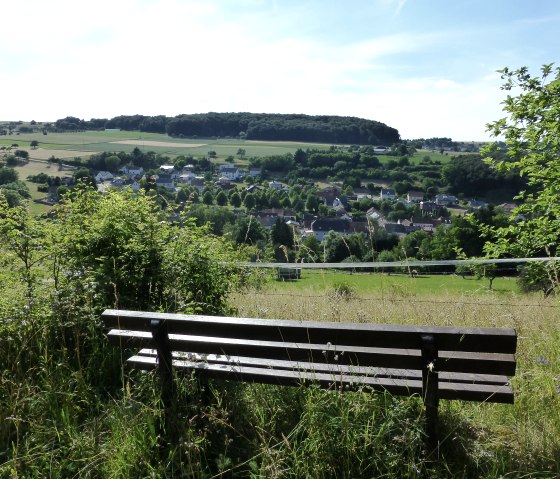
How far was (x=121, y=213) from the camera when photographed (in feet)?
14.5

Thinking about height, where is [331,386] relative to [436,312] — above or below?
above

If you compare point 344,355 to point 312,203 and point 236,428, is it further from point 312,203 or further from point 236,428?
point 312,203

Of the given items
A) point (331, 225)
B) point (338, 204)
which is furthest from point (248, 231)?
point (338, 204)

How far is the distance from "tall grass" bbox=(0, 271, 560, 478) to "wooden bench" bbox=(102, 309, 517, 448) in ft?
0.35

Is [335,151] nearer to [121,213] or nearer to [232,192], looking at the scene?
[232,192]

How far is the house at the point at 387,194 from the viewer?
83.5 m

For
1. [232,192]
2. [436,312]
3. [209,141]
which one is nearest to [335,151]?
[209,141]

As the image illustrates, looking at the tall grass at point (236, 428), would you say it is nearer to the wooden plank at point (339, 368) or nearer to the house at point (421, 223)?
the wooden plank at point (339, 368)

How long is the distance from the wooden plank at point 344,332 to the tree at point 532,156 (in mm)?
7455

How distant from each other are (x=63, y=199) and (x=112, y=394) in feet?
7.72

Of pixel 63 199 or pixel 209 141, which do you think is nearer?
pixel 63 199

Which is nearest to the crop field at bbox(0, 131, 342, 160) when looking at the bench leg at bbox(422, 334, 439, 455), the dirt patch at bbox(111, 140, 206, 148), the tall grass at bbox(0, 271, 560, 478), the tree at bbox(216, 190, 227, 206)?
the dirt patch at bbox(111, 140, 206, 148)

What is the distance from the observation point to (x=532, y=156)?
30.6ft

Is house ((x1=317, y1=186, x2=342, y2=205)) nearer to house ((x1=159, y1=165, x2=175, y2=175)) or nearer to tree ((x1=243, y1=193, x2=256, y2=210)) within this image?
tree ((x1=243, y1=193, x2=256, y2=210))
